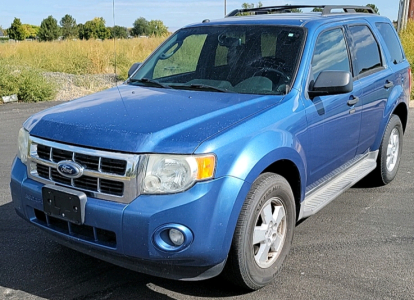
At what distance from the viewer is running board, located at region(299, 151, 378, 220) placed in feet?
12.8

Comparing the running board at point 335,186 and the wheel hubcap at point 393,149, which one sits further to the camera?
the wheel hubcap at point 393,149

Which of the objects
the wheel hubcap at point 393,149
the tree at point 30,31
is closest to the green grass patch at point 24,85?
the wheel hubcap at point 393,149

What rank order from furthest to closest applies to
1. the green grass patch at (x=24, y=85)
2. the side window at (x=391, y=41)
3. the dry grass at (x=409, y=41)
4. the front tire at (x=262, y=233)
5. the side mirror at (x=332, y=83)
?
the dry grass at (x=409, y=41)
the green grass patch at (x=24, y=85)
the side window at (x=391, y=41)
the side mirror at (x=332, y=83)
the front tire at (x=262, y=233)

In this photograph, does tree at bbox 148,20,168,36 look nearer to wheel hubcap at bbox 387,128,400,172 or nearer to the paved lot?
wheel hubcap at bbox 387,128,400,172

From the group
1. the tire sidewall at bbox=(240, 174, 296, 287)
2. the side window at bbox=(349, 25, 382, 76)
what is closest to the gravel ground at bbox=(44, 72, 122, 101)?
the side window at bbox=(349, 25, 382, 76)

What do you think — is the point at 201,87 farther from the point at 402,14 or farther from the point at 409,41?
the point at 402,14

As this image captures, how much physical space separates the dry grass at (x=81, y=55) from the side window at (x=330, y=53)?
13.5 meters

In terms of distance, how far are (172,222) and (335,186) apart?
204 centimetres

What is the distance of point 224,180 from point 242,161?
0.64ft

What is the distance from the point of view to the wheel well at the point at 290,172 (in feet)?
11.4

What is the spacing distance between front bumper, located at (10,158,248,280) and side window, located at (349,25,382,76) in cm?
237

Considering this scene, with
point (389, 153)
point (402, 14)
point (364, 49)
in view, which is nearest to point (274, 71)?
point (364, 49)

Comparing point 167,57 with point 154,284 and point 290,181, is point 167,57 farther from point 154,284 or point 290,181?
point 154,284

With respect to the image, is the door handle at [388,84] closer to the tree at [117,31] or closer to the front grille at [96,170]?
the tree at [117,31]
